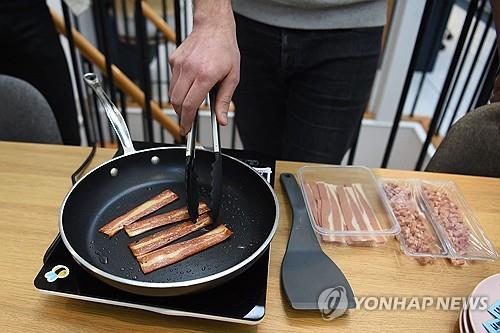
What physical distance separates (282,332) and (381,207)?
0.92 feet

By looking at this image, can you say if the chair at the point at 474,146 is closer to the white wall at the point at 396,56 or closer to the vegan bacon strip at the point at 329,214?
the vegan bacon strip at the point at 329,214

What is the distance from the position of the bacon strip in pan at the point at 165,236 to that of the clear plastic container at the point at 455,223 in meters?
0.36

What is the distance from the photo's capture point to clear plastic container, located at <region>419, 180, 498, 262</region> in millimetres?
619

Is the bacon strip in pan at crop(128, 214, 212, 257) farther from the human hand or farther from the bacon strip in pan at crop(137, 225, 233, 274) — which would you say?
the human hand

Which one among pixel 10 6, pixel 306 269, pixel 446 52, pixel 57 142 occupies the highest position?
pixel 10 6

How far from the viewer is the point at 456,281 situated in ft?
1.92

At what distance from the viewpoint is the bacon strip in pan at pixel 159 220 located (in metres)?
0.58

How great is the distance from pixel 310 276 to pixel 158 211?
240 mm

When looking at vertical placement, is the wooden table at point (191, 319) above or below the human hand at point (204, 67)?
below

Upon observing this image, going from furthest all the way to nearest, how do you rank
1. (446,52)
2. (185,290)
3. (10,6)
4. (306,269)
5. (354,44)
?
(446,52) → (10,6) → (354,44) → (306,269) → (185,290)

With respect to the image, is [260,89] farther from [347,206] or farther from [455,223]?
[455,223]

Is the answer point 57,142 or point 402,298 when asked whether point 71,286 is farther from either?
point 57,142

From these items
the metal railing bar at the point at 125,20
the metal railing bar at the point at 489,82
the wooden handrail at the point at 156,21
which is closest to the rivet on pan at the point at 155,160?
the metal railing bar at the point at 489,82

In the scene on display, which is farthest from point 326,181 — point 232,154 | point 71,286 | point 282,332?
point 71,286
